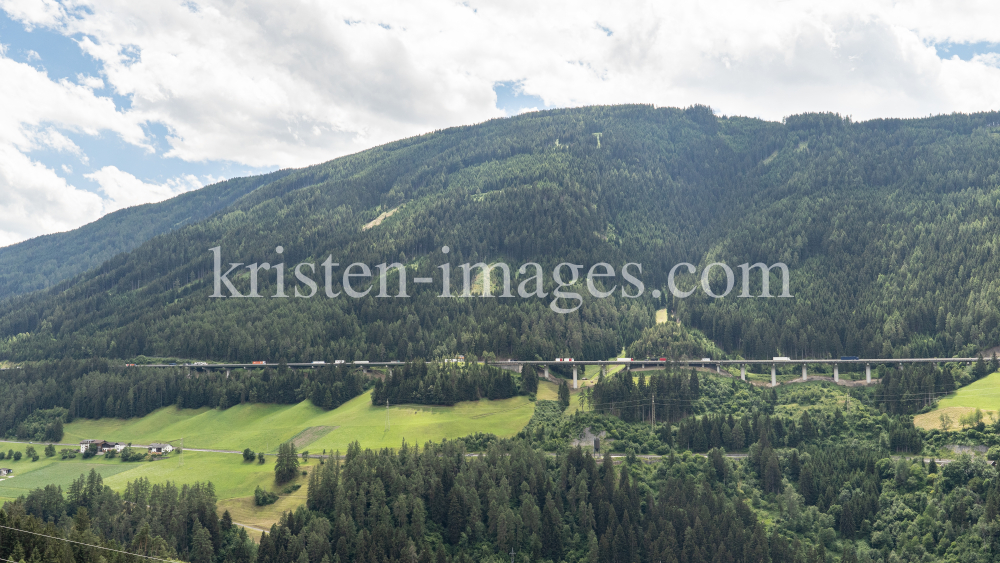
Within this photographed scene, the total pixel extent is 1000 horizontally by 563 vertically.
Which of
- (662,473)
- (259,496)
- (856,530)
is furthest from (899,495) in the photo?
(259,496)

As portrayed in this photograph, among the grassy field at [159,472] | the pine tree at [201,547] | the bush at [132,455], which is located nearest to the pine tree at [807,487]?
the grassy field at [159,472]

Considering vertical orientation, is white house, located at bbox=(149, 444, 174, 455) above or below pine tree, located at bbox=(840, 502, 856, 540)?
above

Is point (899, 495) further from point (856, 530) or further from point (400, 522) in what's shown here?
point (400, 522)

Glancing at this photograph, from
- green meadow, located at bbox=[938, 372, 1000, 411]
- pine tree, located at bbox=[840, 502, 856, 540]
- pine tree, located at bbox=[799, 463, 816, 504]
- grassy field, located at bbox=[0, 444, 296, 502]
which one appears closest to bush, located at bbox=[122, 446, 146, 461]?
grassy field, located at bbox=[0, 444, 296, 502]

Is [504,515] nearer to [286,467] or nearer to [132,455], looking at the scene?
[286,467]

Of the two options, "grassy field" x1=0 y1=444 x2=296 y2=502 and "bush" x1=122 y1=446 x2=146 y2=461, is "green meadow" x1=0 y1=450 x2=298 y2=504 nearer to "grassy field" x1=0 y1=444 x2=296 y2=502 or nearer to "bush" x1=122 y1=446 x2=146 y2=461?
"grassy field" x1=0 y1=444 x2=296 y2=502

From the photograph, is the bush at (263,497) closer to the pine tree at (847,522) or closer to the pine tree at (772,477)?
the pine tree at (772,477)
